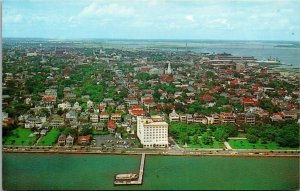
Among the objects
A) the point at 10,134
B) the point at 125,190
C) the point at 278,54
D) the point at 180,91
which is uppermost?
the point at 278,54

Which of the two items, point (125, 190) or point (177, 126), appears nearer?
point (125, 190)

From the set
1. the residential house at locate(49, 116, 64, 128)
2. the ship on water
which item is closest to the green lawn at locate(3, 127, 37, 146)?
the residential house at locate(49, 116, 64, 128)

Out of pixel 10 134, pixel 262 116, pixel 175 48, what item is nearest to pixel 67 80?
pixel 10 134

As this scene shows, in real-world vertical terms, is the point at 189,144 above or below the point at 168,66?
below

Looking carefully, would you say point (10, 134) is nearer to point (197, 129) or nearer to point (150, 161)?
point (150, 161)

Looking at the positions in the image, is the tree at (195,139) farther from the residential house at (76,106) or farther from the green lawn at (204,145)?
the residential house at (76,106)

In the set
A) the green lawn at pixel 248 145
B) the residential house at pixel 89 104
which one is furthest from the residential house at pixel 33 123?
the green lawn at pixel 248 145
